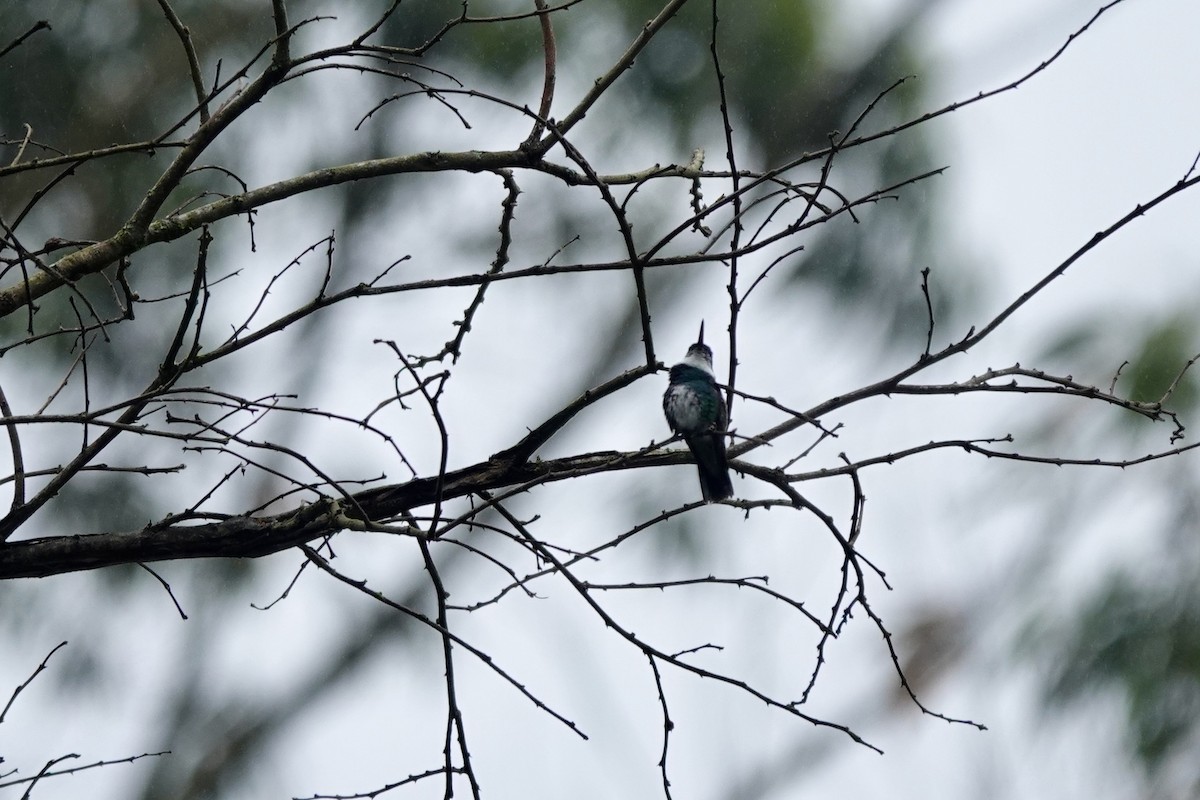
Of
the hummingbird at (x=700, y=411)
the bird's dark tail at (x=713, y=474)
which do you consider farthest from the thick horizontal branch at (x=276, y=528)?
the hummingbird at (x=700, y=411)

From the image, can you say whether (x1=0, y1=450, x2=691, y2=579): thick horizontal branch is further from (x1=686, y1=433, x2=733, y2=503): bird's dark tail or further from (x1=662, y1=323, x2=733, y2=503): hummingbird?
(x1=662, y1=323, x2=733, y2=503): hummingbird

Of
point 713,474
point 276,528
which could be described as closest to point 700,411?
point 713,474

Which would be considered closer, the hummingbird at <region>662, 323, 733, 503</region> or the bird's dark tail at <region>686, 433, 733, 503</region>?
the bird's dark tail at <region>686, 433, 733, 503</region>

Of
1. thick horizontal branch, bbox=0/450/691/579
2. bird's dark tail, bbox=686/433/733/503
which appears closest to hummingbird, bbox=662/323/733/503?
bird's dark tail, bbox=686/433/733/503

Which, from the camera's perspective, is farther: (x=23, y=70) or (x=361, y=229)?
(x=361, y=229)

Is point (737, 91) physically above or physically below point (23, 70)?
above

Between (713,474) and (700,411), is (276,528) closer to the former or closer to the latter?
(713,474)

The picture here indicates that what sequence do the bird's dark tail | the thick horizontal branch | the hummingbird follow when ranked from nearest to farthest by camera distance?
the thick horizontal branch, the bird's dark tail, the hummingbird

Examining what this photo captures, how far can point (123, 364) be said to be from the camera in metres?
4.56

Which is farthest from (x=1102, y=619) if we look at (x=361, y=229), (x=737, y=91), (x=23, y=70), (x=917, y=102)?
(x=23, y=70)

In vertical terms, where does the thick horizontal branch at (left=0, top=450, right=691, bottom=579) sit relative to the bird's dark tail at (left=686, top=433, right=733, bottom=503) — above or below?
below

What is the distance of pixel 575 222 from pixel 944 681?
8.50 feet

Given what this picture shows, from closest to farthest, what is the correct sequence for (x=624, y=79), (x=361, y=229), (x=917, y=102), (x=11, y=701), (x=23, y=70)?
(x=11, y=701)
(x=23, y=70)
(x=917, y=102)
(x=624, y=79)
(x=361, y=229)

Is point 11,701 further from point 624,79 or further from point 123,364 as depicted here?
point 624,79
